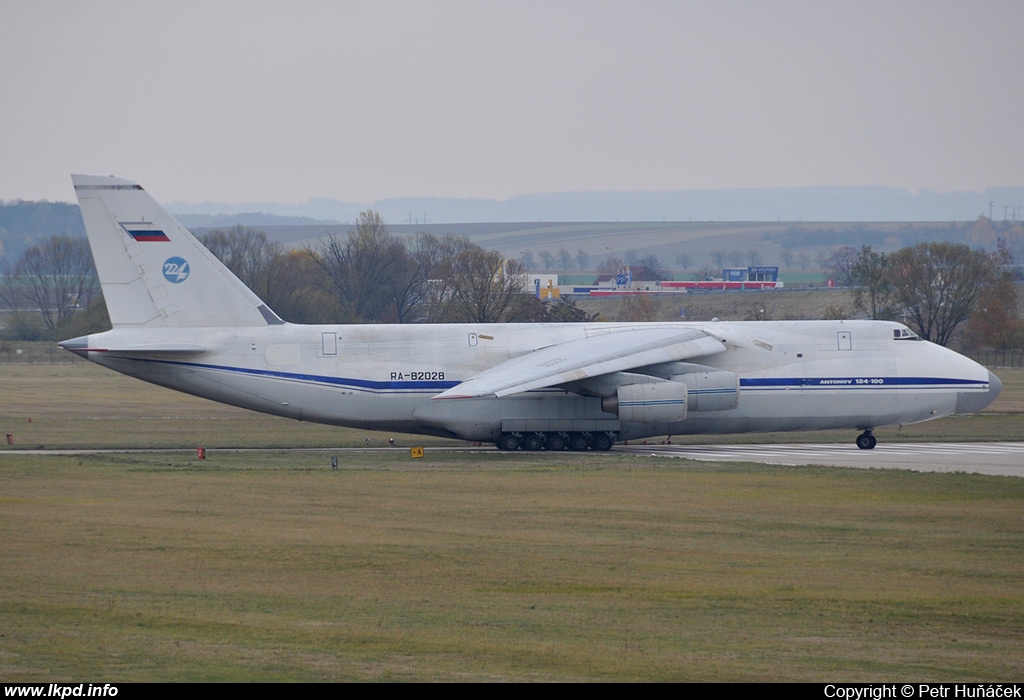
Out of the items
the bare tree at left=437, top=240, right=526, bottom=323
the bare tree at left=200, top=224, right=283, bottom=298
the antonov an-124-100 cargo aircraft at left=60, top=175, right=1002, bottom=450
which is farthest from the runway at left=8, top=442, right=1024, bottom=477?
the bare tree at left=200, top=224, right=283, bottom=298

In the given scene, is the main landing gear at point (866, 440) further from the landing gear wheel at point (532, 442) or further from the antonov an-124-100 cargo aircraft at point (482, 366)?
the landing gear wheel at point (532, 442)

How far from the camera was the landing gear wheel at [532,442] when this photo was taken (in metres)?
29.1

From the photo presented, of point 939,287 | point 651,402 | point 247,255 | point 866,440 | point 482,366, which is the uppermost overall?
point 247,255

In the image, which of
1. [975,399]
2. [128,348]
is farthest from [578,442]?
[128,348]

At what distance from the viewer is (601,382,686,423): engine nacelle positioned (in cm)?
2777

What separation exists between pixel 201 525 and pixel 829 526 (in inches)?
367

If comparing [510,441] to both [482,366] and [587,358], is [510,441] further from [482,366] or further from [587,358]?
[587,358]

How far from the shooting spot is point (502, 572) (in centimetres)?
1456

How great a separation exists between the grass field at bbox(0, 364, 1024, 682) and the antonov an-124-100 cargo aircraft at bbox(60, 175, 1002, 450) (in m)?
2.94

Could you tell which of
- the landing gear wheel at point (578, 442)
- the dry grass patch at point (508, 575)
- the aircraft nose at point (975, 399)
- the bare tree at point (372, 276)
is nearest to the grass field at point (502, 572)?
the dry grass patch at point (508, 575)

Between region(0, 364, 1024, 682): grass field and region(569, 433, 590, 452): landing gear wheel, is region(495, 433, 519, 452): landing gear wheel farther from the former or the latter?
Result: region(0, 364, 1024, 682): grass field

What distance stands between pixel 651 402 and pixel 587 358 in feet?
5.93

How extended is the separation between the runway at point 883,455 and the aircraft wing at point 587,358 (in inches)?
98.5

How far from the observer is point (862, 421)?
30.3 m
